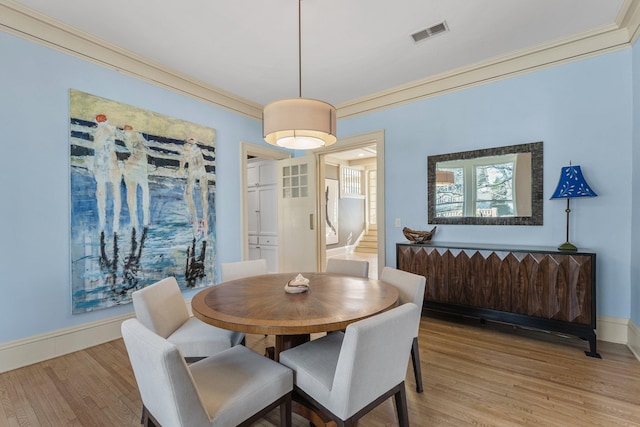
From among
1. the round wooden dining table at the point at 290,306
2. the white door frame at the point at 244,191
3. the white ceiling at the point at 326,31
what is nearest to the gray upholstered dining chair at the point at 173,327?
the round wooden dining table at the point at 290,306

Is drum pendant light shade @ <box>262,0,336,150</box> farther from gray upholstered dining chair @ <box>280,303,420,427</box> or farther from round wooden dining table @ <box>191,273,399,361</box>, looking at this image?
gray upholstered dining chair @ <box>280,303,420,427</box>

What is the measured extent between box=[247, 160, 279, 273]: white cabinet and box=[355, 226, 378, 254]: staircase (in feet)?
13.2

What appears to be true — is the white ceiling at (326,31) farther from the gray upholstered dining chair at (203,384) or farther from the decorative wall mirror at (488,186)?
the gray upholstered dining chair at (203,384)

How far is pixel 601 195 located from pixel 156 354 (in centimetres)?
359

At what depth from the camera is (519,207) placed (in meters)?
3.03

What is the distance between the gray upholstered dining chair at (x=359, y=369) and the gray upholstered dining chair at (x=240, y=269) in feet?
4.30

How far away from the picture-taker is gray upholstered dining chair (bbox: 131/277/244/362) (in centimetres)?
177

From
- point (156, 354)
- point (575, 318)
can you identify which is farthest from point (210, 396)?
point (575, 318)

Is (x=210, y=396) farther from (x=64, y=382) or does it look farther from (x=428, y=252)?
(x=428, y=252)

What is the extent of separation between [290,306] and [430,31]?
2.63 m

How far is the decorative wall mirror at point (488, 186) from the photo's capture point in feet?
9.77

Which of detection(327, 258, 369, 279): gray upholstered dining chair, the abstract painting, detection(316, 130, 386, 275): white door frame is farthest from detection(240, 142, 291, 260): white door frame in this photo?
the abstract painting

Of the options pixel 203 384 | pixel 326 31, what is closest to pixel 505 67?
pixel 326 31

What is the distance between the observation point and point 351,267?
269cm
